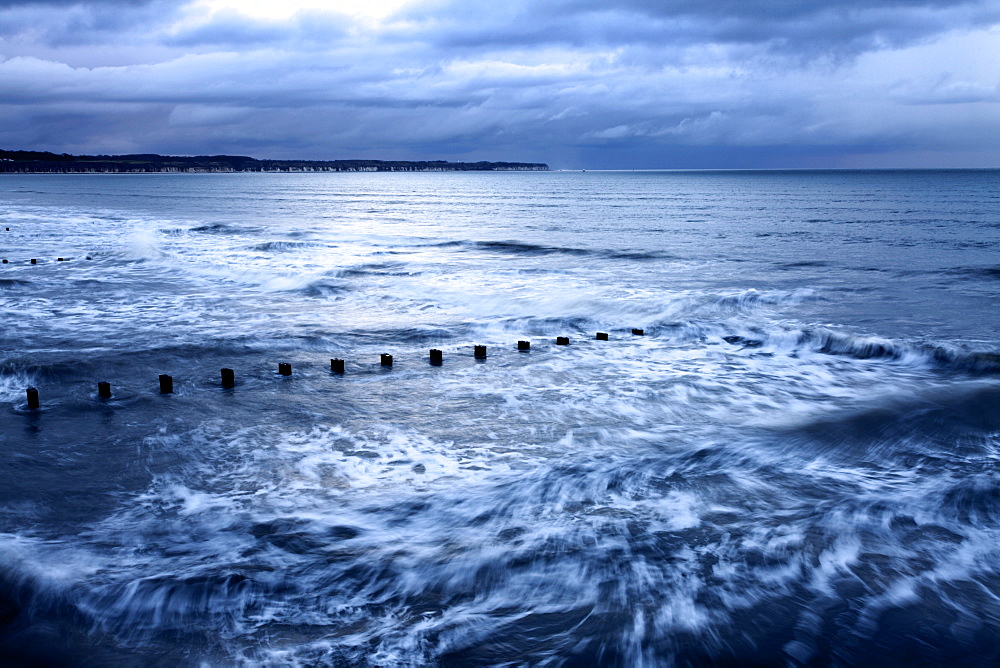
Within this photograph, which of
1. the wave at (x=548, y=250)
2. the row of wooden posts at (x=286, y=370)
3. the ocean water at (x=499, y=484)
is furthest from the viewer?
the wave at (x=548, y=250)

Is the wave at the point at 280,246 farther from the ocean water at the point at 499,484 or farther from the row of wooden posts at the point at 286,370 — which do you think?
the row of wooden posts at the point at 286,370

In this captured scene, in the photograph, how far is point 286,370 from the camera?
44.0 ft

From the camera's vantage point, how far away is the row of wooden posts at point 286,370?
1135 centimetres

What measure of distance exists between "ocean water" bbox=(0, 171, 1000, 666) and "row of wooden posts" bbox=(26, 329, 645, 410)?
16 centimetres

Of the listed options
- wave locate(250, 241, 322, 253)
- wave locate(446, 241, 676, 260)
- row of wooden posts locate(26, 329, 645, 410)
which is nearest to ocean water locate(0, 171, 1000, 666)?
row of wooden posts locate(26, 329, 645, 410)

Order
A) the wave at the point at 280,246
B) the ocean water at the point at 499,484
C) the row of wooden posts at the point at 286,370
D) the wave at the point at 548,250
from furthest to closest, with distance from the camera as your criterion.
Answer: the wave at the point at 280,246, the wave at the point at 548,250, the row of wooden posts at the point at 286,370, the ocean water at the point at 499,484

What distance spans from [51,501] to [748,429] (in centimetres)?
925

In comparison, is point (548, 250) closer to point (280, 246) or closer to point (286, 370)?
point (280, 246)

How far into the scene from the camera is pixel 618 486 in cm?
881

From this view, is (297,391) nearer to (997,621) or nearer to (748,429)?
(748,429)

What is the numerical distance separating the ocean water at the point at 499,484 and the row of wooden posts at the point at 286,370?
0.53 ft

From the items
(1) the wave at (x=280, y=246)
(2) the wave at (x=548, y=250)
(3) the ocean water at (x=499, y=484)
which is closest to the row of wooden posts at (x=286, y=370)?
(3) the ocean water at (x=499, y=484)

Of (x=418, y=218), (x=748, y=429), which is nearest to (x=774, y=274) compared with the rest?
(x=748, y=429)

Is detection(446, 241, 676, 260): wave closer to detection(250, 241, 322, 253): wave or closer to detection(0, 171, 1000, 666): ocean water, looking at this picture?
detection(250, 241, 322, 253): wave
